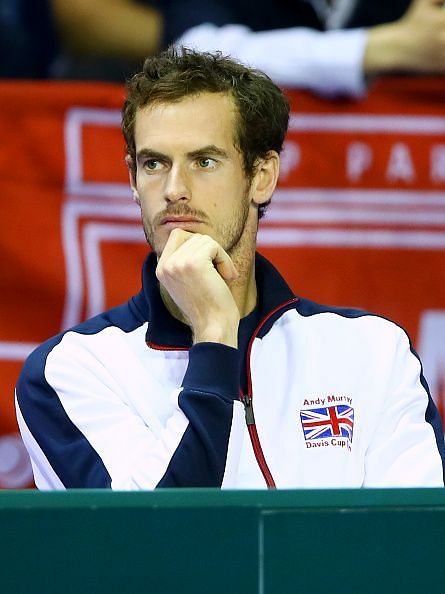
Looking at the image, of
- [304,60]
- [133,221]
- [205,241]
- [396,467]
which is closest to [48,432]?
[205,241]

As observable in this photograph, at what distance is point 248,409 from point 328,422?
0.17 meters

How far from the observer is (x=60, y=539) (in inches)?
72.6

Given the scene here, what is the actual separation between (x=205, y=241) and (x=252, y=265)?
30 centimetres

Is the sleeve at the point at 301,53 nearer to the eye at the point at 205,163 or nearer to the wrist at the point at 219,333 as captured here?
the eye at the point at 205,163

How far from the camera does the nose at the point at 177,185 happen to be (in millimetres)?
2707

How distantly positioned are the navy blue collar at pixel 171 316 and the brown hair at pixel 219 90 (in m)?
0.17

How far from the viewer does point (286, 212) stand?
4.05m

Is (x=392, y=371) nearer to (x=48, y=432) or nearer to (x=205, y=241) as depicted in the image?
(x=205, y=241)

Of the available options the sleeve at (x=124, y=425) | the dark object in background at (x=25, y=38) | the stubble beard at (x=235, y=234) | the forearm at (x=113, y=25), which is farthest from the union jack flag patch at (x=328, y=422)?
the dark object in background at (x=25, y=38)

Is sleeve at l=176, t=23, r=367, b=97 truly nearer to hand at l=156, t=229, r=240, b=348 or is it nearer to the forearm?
the forearm

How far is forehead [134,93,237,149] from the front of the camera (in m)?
2.76

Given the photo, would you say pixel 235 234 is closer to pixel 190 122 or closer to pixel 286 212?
pixel 190 122

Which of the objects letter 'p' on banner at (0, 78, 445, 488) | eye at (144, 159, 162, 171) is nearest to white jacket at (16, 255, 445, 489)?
eye at (144, 159, 162, 171)

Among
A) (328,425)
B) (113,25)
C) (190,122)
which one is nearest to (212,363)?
(328,425)
